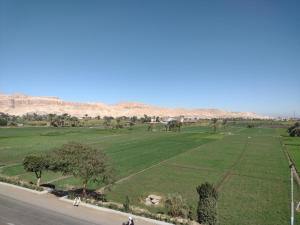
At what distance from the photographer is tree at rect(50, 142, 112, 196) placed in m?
33.6

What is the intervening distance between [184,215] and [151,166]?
28.3 m

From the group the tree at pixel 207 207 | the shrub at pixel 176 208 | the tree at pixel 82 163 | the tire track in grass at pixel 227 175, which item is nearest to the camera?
the tree at pixel 207 207

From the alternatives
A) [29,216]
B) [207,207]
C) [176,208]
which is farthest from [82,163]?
[207,207]

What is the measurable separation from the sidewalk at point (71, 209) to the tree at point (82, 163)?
3346 millimetres

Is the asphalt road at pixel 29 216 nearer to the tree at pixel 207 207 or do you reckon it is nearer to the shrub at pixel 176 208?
the shrub at pixel 176 208

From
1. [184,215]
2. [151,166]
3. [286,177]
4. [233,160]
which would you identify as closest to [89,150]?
[184,215]

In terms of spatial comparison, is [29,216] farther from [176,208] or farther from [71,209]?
[176,208]

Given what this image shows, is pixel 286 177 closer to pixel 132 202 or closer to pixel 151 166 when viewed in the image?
pixel 151 166

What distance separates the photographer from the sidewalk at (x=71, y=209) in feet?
88.9

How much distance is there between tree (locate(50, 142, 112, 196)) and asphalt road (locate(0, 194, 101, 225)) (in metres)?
5.71

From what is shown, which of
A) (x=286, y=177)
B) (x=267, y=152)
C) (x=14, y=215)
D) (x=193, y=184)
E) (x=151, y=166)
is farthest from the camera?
(x=267, y=152)

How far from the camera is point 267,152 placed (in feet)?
267

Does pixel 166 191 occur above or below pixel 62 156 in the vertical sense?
below

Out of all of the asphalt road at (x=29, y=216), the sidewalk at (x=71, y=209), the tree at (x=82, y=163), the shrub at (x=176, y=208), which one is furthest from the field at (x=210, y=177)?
the asphalt road at (x=29, y=216)
